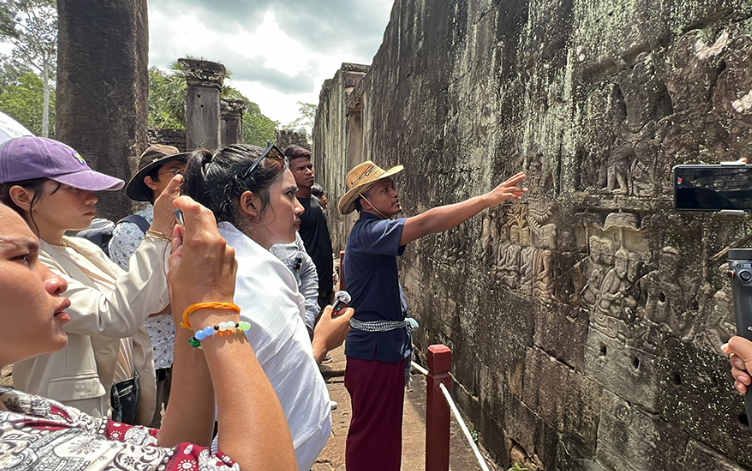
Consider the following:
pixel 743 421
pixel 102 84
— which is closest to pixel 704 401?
pixel 743 421

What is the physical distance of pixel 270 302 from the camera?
981 millimetres

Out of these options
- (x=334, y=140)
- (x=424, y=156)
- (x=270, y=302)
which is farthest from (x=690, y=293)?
(x=334, y=140)

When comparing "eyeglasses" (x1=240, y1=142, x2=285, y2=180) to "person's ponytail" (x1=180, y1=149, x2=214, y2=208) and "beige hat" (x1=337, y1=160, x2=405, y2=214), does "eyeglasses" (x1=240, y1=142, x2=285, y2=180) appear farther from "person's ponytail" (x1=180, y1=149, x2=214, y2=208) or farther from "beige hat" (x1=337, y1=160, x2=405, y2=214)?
"beige hat" (x1=337, y1=160, x2=405, y2=214)

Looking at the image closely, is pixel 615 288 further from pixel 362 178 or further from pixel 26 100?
pixel 26 100

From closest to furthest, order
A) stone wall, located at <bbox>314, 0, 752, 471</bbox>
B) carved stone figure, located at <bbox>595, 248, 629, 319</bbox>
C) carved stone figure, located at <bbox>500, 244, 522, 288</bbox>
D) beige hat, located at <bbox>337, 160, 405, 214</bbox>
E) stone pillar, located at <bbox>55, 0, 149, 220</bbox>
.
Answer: stone wall, located at <bbox>314, 0, 752, 471</bbox>
carved stone figure, located at <bbox>595, 248, 629, 319</bbox>
beige hat, located at <bbox>337, 160, 405, 214</bbox>
carved stone figure, located at <bbox>500, 244, 522, 288</bbox>
stone pillar, located at <bbox>55, 0, 149, 220</bbox>

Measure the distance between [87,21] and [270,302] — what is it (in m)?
4.75

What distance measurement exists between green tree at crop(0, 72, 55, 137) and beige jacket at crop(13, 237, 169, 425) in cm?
2948

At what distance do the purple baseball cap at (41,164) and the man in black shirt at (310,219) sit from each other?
206cm

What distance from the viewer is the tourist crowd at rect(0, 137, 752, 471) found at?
0.75 metres

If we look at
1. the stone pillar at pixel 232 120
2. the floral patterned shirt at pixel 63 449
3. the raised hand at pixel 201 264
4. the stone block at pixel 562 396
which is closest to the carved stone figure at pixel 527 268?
the stone block at pixel 562 396

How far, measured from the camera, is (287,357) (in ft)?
3.14

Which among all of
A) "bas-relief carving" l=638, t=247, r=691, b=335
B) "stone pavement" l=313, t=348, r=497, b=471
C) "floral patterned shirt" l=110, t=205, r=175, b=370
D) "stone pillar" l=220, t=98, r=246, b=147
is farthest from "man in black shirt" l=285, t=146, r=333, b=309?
"stone pillar" l=220, t=98, r=246, b=147

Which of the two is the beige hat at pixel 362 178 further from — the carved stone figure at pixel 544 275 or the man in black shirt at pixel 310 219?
the man in black shirt at pixel 310 219

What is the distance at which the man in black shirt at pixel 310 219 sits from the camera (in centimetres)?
362
